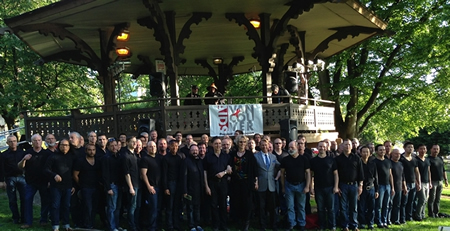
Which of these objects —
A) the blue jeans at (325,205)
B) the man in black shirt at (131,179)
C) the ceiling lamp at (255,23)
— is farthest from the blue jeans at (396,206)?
the ceiling lamp at (255,23)

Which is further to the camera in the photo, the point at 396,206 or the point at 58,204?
the point at 396,206

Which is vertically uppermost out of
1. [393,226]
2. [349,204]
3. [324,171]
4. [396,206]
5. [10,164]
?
[10,164]

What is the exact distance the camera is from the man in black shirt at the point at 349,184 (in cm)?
803

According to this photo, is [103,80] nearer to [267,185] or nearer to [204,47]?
[204,47]

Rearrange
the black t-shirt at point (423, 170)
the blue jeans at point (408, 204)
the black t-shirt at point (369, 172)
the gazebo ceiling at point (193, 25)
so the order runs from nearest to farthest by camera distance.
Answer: the black t-shirt at point (369, 172), the blue jeans at point (408, 204), the black t-shirt at point (423, 170), the gazebo ceiling at point (193, 25)

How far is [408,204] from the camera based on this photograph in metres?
9.39

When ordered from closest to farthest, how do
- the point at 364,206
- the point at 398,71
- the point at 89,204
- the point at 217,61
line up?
the point at 89,204 < the point at 364,206 < the point at 217,61 < the point at 398,71

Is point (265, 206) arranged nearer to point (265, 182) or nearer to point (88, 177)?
point (265, 182)

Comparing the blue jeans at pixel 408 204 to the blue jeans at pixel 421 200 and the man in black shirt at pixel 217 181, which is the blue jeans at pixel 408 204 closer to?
the blue jeans at pixel 421 200

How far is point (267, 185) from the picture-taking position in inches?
313

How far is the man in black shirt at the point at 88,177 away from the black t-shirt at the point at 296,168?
373 centimetres

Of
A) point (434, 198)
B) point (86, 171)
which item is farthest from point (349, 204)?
point (86, 171)

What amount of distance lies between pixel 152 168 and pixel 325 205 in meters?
3.60

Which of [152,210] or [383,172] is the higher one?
[383,172]
